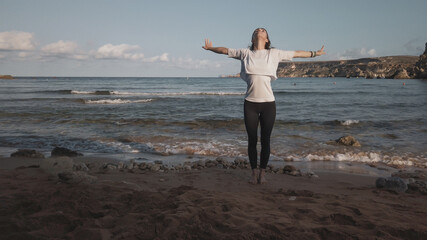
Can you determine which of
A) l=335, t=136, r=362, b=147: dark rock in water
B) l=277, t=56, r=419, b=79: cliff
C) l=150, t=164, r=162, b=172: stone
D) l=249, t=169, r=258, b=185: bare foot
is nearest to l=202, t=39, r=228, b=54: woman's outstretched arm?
l=249, t=169, r=258, b=185: bare foot

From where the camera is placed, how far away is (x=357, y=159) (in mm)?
6816

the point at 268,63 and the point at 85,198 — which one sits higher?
the point at 268,63

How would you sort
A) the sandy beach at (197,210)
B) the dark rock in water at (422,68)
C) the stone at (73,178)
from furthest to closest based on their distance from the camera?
the dark rock in water at (422,68)
the stone at (73,178)
the sandy beach at (197,210)

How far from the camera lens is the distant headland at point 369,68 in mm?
75750

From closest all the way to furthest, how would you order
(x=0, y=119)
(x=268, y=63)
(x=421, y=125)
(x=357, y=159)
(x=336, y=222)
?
(x=336, y=222)
(x=268, y=63)
(x=357, y=159)
(x=421, y=125)
(x=0, y=119)

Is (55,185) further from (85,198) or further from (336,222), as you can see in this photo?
(336,222)

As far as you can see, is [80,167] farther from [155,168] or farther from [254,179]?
[254,179]

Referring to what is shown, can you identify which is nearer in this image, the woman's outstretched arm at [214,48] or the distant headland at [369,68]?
the woman's outstretched arm at [214,48]

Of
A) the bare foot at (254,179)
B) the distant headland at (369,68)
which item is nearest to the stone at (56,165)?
the bare foot at (254,179)

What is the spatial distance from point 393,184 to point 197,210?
11.1 feet

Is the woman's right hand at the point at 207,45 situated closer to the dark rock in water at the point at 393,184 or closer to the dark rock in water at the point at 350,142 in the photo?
the dark rock in water at the point at 393,184

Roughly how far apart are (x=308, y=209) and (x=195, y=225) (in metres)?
1.40

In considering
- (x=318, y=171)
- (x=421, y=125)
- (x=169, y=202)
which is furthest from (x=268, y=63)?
(x=421, y=125)

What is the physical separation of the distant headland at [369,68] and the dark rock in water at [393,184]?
3209 inches
